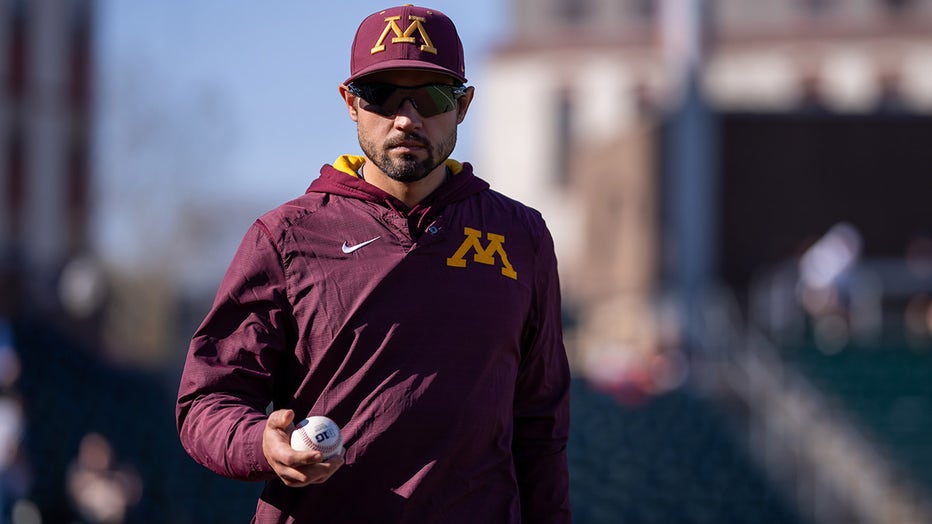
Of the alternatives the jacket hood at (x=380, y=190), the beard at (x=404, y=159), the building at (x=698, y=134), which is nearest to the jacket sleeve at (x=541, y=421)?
the jacket hood at (x=380, y=190)

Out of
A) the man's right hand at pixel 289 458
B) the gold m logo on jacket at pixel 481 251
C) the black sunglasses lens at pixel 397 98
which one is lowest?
the man's right hand at pixel 289 458

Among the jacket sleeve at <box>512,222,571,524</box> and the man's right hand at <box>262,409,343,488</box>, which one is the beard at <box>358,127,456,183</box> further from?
the man's right hand at <box>262,409,343,488</box>

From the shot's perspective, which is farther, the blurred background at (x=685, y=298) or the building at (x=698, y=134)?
the building at (x=698, y=134)

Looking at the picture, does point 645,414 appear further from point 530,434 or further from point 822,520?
point 530,434

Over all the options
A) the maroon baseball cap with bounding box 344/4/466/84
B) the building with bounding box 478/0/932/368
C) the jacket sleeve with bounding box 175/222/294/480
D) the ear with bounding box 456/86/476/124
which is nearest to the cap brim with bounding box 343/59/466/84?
the maroon baseball cap with bounding box 344/4/466/84

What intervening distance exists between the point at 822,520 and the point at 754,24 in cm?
3454

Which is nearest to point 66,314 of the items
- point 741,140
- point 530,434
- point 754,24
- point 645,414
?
point 741,140

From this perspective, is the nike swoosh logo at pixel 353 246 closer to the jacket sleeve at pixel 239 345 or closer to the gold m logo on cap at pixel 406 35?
the jacket sleeve at pixel 239 345

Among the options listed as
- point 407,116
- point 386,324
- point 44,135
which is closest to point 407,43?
point 407,116

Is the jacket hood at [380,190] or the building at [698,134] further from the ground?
the jacket hood at [380,190]

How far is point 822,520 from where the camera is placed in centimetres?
1255

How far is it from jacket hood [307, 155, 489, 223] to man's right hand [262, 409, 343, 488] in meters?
0.52

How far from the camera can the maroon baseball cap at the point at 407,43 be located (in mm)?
2668

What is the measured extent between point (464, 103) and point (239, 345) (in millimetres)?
628
